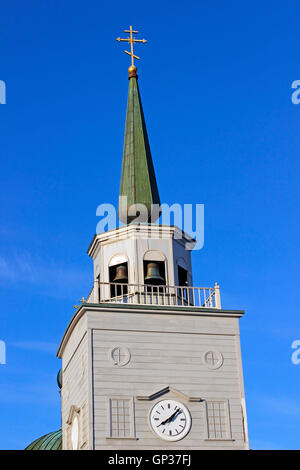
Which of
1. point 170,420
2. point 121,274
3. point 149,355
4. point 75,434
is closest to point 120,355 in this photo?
point 149,355

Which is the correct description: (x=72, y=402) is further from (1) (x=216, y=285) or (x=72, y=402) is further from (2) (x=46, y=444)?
(2) (x=46, y=444)

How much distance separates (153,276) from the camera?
39.2 metres

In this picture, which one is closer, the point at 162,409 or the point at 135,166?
the point at 162,409

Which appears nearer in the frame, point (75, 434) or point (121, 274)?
point (75, 434)

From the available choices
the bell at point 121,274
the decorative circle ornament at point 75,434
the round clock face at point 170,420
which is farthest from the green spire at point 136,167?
the decorative circle ornament at point 75,434

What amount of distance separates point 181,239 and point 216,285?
9.30 ft

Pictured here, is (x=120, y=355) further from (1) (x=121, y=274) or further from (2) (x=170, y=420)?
(1) (x=121, y=274)

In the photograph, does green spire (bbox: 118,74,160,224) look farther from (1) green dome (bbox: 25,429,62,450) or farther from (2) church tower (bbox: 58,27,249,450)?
(1) green dome (bbox: 25,429,62,450)

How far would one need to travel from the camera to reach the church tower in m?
35.9

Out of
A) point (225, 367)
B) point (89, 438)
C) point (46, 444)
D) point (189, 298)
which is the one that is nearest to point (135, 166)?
point (189, 298)

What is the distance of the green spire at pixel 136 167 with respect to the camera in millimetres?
41500

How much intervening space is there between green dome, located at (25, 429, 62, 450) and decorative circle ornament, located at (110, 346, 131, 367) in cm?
2237

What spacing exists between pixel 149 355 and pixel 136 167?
9.48 metres

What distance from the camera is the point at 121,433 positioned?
3553 centimetres
